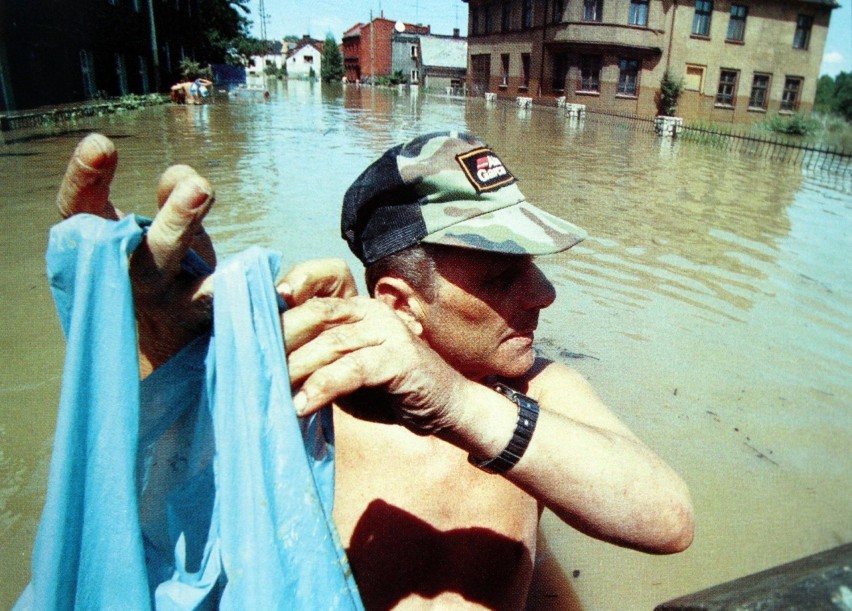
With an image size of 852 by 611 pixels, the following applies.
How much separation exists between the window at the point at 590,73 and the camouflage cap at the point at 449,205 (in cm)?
3348

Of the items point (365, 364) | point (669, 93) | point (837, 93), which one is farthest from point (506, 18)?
point (837, 93)

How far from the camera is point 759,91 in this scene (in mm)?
32688

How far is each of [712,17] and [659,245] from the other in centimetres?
2933

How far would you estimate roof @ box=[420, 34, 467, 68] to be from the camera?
202ft

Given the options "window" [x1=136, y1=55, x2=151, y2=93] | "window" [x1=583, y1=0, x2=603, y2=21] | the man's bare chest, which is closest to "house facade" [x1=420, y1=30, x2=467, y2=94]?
"window" [x1=583, y1=0, x2=603, y2=21]

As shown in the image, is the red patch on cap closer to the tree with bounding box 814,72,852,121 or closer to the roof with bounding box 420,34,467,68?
the roof with bounding box 420,34,467,68

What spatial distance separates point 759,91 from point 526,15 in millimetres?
14244

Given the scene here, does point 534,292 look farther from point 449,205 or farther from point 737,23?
point 737,23

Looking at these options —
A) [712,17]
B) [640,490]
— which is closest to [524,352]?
[640,490]

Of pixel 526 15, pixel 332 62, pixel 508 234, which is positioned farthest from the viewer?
pixel 332 62

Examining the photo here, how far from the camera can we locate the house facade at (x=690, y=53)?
30.5 m

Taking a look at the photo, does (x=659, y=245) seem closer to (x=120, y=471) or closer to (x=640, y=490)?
(x=640, y=490)

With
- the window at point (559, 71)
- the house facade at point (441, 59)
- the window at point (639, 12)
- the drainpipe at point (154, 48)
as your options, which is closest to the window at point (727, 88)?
the window at point (639, 12)

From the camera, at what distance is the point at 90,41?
24.2m
